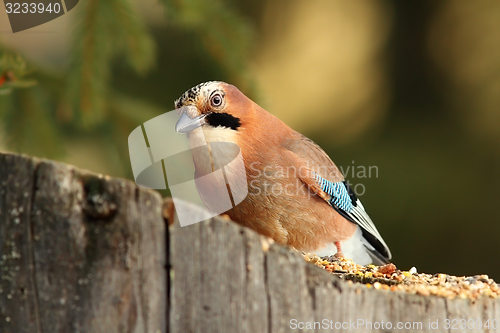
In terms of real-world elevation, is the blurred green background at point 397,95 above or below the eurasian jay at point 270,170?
above

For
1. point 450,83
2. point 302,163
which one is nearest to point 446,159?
point 450,83

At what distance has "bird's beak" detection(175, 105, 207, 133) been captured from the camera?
106 inches

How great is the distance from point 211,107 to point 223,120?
0.10 meters

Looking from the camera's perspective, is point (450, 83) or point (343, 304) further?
point (450, 83)

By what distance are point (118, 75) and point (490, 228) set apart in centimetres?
416

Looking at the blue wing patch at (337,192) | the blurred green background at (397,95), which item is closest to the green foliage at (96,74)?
the blue wing patch at (337,192)

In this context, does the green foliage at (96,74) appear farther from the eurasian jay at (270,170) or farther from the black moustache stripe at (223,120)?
the black moustache stripe at (223,120)

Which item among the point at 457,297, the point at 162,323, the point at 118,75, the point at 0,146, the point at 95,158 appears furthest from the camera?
the point at 118,75

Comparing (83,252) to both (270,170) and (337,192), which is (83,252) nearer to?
(270,170)

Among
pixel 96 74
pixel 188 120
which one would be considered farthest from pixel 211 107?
pixel 96 74

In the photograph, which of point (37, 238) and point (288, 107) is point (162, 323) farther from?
point (288, 107)

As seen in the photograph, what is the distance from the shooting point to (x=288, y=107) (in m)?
5.76

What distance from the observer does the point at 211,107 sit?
2.82m

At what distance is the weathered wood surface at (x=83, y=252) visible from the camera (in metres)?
1.45
